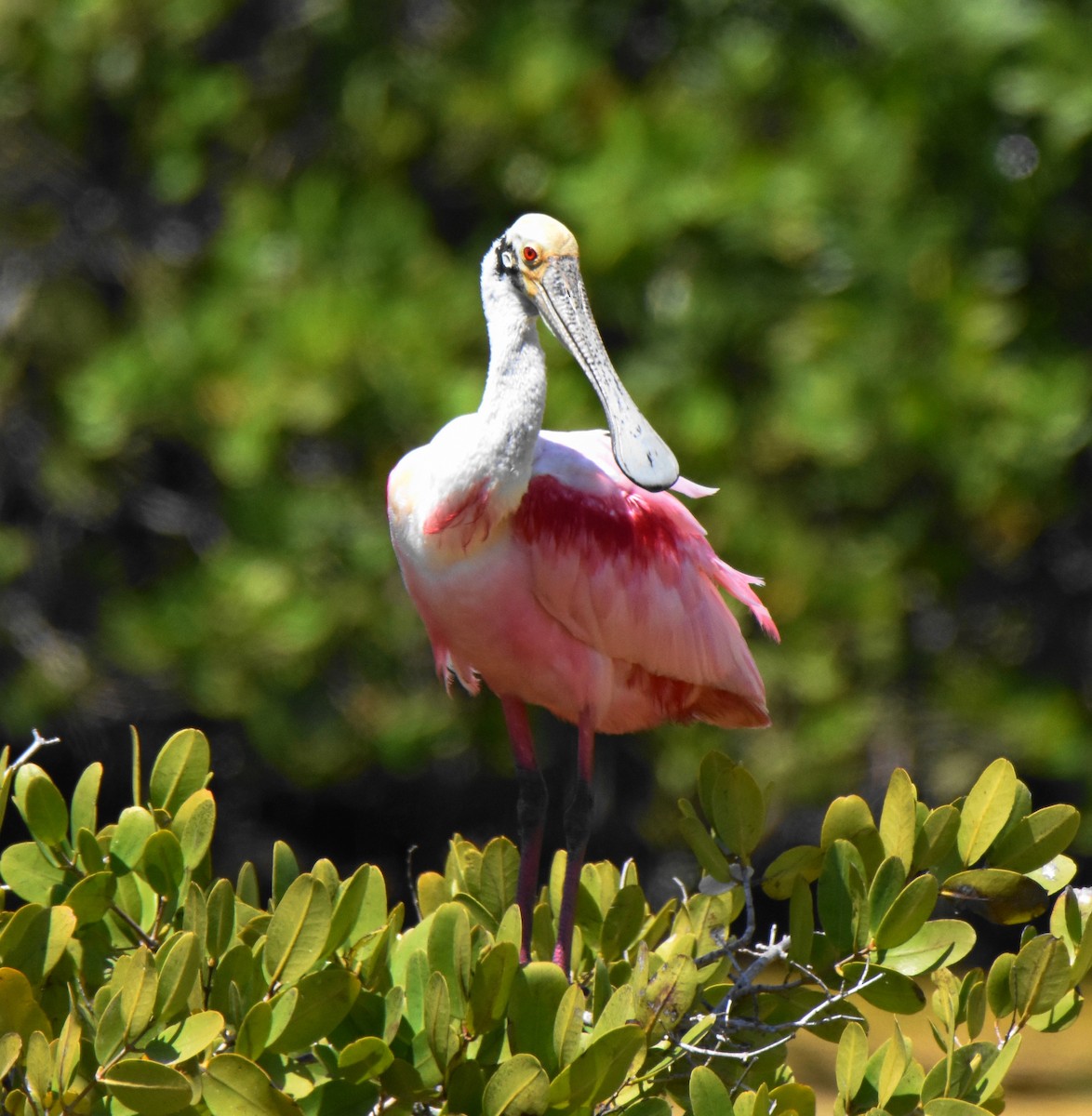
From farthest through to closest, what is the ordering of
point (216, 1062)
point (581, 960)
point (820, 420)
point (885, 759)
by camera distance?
point (885, 759) → point (820, 420) → point (581, 960) → point (216, 1062)

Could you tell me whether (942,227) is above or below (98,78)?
below

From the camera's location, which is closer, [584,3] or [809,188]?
[809,188]

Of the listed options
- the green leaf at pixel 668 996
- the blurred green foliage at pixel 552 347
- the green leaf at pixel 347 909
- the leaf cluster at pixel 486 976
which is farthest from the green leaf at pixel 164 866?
the blurred green foliage at pixel 552 347

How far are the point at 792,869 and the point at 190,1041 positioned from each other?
0.79m

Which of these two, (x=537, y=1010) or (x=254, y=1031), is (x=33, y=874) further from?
(x=537, y=1010)

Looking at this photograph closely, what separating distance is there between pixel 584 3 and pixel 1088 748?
2741mm

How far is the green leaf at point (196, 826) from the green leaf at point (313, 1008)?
0.26m

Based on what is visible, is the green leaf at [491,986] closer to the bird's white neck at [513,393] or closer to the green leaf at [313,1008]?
the green leaf at [313,1008]

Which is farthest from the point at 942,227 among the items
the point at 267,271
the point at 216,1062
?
the point at 216,1062

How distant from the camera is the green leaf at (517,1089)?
1819 millimetres

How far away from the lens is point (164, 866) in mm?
2115

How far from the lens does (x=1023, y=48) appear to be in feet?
17.3

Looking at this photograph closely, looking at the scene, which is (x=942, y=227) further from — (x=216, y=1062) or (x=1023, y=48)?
(x=216, y=1062)

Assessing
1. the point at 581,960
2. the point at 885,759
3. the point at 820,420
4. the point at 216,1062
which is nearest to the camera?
the point at 216,1062
